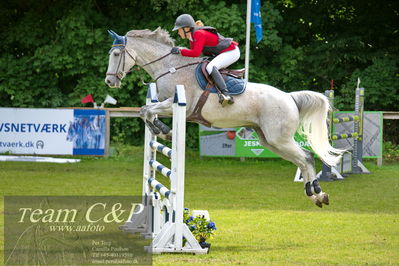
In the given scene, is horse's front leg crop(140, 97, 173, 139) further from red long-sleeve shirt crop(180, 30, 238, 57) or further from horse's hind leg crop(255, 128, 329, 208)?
horse's hind leg crop(255, 128, 329, 208)

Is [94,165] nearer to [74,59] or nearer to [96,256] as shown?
[74,59]

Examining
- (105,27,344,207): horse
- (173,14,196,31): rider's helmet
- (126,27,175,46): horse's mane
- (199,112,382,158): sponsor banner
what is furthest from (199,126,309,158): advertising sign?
(173,14,196,31): rider's helmet

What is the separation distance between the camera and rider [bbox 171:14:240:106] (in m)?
6.79

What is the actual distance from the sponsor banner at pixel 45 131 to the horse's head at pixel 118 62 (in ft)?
24.3

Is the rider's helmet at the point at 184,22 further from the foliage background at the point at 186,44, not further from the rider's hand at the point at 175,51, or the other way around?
the foliage background at the point at 186,44

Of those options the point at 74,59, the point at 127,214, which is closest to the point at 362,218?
the point at 127,214

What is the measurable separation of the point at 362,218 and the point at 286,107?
86.4 inches

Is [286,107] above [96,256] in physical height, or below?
above

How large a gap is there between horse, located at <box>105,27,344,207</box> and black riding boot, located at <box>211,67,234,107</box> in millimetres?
79

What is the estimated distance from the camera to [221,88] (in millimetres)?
6844

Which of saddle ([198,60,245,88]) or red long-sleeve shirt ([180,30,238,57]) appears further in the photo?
saddle ([198,60,245,88])

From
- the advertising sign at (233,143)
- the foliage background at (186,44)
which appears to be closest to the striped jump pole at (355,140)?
the advertising sign at (233,143)

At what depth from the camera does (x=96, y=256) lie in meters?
5.81

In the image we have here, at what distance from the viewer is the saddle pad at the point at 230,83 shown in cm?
693
